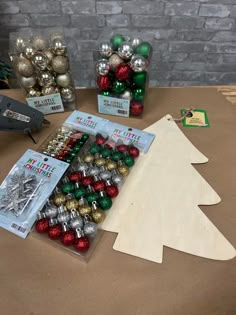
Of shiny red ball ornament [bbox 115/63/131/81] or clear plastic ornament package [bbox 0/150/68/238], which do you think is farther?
shiny red ball ornament [bbox 115/63/131/81]

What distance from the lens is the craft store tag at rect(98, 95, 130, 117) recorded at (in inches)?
28.4

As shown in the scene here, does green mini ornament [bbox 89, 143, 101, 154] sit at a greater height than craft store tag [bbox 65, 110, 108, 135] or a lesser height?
lesser

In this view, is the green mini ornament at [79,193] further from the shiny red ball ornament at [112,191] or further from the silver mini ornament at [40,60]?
the silver mini ornament at [40,60]

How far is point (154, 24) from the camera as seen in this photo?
1.06 meters

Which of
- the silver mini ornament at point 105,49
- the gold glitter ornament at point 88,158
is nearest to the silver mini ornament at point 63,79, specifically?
the silver mini ornament at point 105,49

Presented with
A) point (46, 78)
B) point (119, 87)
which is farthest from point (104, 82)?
point (46, 78)

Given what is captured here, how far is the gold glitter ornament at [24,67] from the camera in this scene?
2.14 feet

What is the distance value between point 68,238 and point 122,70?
0.39 m

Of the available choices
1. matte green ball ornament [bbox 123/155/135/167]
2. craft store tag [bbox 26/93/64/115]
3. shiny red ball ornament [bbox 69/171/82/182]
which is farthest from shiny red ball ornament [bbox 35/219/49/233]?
craft store tag [bbox 26/93/64/115]

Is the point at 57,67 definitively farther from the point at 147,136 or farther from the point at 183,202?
the point at 183,202

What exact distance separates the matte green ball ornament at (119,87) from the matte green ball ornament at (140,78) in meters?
0.03

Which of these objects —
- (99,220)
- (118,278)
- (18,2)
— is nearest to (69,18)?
(18,2)

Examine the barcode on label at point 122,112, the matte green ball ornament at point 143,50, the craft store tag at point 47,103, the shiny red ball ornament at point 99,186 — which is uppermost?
the matte green ball ornament at point 143,50

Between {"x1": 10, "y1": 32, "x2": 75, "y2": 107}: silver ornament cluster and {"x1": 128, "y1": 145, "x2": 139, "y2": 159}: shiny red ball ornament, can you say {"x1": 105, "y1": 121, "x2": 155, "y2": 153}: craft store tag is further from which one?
{"x1": 10, "y1": 32, "x2": 75, "y2": 107}: silver ornament cluster
